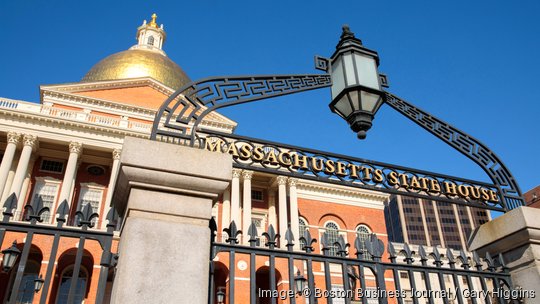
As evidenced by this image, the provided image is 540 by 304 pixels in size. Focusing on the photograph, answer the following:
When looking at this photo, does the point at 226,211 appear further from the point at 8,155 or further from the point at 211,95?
the point at 211,95

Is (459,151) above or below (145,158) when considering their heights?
above

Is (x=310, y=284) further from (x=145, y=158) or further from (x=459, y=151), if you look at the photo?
(x=459, y=151)

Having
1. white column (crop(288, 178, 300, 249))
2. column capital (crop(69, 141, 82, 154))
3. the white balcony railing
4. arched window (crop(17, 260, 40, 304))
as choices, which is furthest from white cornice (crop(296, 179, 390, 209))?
arched window (crop(17, 260, 40, 304))

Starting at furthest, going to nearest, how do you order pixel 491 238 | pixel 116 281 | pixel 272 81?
pixel 491 238 < pixel 272 81 < pixel 116 281

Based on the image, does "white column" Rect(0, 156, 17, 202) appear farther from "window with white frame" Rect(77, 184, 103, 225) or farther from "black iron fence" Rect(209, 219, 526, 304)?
"black iron fence" Rect(209, 219, 526, 304)

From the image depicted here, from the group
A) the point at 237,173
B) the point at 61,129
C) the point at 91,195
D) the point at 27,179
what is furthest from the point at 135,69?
the point at 237,173

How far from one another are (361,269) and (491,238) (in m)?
1.77

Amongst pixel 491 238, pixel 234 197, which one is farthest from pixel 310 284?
pixel 234 197

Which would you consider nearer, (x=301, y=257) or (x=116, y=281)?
(x=116, y=281)

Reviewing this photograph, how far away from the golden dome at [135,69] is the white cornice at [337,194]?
1701 cm

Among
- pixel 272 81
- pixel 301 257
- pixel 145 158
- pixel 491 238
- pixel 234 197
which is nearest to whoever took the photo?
pixel 145 158

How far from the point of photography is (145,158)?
2902mm

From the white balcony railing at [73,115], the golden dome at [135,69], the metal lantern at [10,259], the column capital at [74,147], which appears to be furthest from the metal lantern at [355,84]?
the golden dome at [135,69]

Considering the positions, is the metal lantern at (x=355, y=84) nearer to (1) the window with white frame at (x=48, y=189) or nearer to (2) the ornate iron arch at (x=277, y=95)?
(2) the ornate iron arch at (x=277, y=95)
